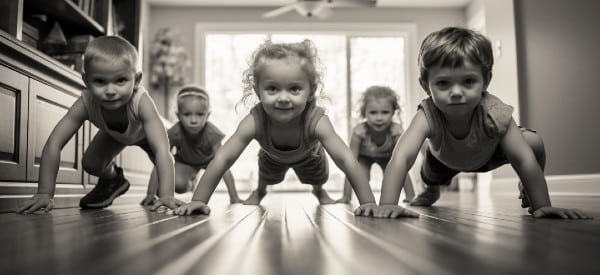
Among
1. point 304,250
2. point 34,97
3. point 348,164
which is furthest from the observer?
point 34,97

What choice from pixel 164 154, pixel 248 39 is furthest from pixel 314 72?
pixel 248 39

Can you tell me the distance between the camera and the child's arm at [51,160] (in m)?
1.54

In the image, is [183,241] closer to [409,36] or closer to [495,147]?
[495,147]

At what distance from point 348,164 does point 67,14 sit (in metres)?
1.98

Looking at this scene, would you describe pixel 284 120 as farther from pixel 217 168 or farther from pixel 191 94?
Answer: pixel 191 94

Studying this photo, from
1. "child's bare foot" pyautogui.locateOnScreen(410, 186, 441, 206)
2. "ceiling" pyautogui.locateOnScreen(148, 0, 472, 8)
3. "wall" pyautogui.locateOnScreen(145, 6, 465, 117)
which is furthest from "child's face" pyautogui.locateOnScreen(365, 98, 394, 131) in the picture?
"ceiling" pyautogui.locateOnScreen(148, 0, 472, 8)

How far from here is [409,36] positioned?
275 inches

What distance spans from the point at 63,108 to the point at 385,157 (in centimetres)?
163

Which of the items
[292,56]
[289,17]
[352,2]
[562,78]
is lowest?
[292,56]

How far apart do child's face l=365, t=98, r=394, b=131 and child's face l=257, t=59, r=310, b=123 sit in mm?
1250

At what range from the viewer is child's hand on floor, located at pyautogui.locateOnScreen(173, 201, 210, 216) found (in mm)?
1395

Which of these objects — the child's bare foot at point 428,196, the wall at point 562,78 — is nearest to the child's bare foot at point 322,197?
the child's bare foot at point 428,196

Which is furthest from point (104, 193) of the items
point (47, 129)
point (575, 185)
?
point (575, 185)

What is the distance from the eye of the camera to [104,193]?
2.03 meters
